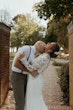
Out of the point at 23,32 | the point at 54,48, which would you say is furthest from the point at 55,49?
the point at 23,32

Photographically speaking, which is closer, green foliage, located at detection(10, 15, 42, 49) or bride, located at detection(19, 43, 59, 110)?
bride, located at detection(19, 43, 59, 110)

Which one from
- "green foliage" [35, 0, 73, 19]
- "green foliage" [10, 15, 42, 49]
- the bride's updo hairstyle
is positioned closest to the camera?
the bride's updo hairstyle

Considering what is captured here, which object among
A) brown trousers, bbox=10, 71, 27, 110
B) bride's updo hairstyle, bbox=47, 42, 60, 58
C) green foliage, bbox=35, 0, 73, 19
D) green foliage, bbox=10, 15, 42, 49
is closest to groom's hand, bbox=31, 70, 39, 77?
brown trousers, bbox=10, 71, 27, 110

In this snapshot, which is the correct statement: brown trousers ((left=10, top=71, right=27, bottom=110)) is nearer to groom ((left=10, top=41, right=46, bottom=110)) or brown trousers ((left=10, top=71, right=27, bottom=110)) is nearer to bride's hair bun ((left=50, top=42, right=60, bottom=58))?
groom ((left=10, top=41, right=46, bottom=110))

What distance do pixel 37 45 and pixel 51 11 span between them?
24.4 feet

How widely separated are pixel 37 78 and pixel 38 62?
12.4 inches

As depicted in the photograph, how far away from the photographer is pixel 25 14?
61531mm

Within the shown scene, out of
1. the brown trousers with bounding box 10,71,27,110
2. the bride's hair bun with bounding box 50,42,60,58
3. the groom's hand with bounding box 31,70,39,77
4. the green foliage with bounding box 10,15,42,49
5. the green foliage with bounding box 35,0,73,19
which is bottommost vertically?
the brown trousers with bounding box 10,71,27,110

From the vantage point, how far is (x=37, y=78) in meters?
5.89

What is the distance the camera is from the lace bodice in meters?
5.68

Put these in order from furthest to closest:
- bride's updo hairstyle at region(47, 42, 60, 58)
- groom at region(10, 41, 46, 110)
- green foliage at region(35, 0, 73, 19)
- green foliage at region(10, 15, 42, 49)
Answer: green foliage at region(10, 15, 42, 49)
green foliage at region(35, 0, 73, 19)
groom at region(10, 41, 46, 110)
bride's updo hairstyle at region(47, 42, 60, 58)

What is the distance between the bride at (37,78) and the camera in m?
5.68

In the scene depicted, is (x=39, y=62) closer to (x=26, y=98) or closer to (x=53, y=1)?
(x=26, y=98)

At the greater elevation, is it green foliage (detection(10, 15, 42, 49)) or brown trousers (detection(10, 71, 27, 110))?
green foliage (detection(10, 15, 42, 49))
